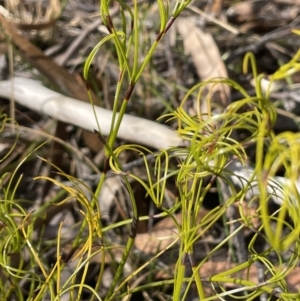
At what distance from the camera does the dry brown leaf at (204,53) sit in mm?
1496

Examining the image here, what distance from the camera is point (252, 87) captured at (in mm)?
1611

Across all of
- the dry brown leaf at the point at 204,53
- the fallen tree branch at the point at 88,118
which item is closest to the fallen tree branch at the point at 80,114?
the fallen tree branch at the point at 88,118

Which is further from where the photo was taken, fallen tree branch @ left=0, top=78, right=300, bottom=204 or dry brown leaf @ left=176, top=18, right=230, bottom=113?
dry brown leaf @ left=176, top=18, right=230, bottom=113

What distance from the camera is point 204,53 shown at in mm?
1647

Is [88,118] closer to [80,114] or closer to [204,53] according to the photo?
[80,114]

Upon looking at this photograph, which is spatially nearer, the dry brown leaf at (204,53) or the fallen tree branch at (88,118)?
the fallen tree branch at (88,118)

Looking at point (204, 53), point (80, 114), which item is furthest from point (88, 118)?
point (204, 53)

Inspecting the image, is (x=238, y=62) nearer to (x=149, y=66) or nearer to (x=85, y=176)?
(x=149, y=66)

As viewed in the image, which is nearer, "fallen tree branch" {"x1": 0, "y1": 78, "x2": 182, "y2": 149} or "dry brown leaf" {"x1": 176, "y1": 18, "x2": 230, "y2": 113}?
"fallen tree branch" {"x1": 0, "y1": 78, "x2": 182, "y2": 149}

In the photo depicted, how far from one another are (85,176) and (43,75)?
26 cm

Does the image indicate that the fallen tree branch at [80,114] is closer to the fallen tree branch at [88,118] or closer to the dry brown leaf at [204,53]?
the fallen tree branch at [88,118]

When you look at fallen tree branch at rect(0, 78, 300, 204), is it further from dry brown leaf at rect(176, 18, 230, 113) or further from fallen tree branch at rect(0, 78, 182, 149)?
dry brown leaf at rect(176, 18, 230, 113)

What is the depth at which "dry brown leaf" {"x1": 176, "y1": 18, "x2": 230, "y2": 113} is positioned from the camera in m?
1.50

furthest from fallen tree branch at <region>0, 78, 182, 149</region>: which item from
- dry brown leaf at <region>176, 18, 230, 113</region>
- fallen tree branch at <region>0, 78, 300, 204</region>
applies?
dry brown leaf at <region>176, 18, 230, 113</region>
